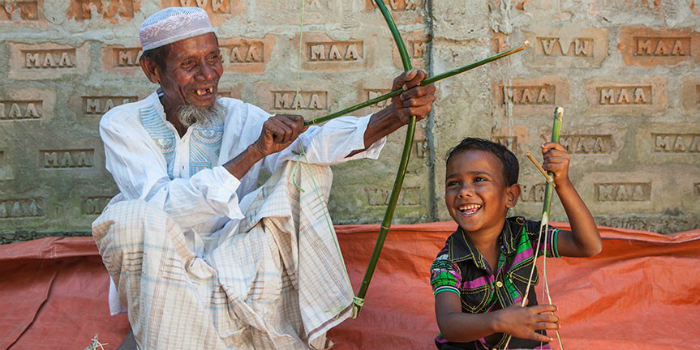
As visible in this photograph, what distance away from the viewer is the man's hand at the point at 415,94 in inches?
85.4

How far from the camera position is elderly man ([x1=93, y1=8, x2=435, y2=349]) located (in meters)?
2.20

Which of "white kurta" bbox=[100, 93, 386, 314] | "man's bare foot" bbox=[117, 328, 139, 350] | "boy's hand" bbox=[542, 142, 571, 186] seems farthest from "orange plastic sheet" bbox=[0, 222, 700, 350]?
"boy's hand" bbox=[542, 142, 571, 186]

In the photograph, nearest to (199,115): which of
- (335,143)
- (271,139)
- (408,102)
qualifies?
(271,139)

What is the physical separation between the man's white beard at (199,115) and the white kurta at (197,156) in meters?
0.03

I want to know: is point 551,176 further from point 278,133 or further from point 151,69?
point 151,69

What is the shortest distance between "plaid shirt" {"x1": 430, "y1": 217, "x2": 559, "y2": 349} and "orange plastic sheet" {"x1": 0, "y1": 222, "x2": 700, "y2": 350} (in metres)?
0.52

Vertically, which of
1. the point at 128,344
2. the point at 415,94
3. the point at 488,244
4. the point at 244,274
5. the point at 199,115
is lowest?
the point at 128,344

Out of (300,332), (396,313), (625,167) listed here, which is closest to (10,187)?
(300,332)

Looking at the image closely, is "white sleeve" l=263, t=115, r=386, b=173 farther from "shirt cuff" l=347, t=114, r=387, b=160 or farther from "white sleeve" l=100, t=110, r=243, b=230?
"white sleeve" l=100, t=110, r=243, b=230

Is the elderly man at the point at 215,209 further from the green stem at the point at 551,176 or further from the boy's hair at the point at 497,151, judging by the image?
the green stem at the point at 551,176

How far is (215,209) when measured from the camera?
94.4 inches

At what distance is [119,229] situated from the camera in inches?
86.2

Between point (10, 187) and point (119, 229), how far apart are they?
1.60m

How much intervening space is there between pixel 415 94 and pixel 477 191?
0.38 meters
